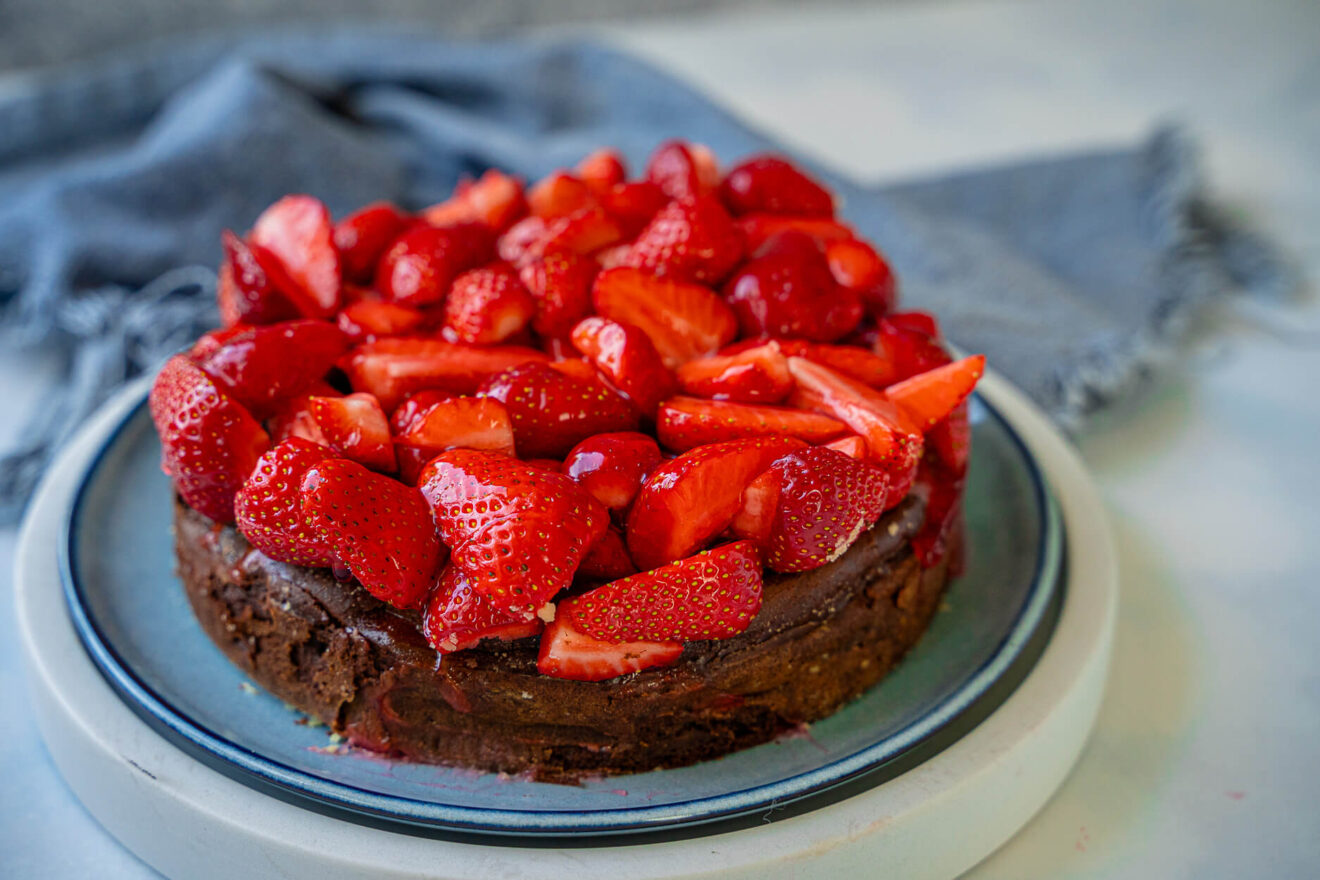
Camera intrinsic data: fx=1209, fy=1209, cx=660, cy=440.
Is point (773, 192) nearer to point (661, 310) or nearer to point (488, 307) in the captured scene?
point (661, 310)

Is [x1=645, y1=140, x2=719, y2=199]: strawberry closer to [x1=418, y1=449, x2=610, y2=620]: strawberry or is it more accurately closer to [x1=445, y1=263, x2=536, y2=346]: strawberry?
[x1=445, y1=263, x2=536, y2=346]: strawberry

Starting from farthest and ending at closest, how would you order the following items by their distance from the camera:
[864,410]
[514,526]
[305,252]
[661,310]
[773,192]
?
[773,192] < [305,252] < [661,310] < [864,410] < [514,526]

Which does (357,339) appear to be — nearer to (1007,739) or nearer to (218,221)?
(1007,739)

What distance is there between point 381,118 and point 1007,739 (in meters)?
2.07

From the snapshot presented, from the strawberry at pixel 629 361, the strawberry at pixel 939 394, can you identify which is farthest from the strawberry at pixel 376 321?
the strawberry at pixel 939 394

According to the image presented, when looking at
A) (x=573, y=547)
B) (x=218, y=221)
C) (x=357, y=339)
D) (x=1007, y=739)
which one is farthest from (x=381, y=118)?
(x=1007, y=739)

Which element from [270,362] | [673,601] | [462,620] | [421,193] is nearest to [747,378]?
[673,601]

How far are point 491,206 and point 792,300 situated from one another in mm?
530

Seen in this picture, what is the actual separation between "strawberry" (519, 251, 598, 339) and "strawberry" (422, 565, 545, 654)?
40 centimetres

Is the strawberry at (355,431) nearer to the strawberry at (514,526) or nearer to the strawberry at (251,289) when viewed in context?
the strawberry at (514,526)

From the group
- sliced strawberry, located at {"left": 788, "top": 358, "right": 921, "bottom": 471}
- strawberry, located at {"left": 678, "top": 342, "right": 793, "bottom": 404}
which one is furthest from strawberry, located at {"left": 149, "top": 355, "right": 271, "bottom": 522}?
sliced strawberry, located at {"left": 788, "top": 358, "right": 921, "bottom": 471}

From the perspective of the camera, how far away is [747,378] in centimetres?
140

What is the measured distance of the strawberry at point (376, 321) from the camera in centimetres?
151

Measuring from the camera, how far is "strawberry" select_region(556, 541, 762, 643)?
3.86ft
